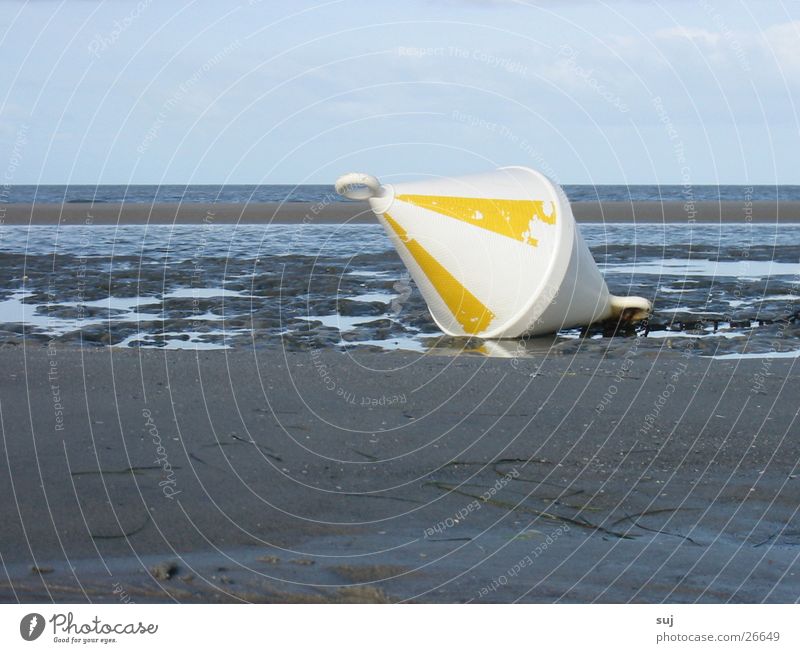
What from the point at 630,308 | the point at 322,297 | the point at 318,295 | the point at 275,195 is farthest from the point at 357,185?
the point at 275,195

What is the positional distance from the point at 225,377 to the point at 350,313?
364cm

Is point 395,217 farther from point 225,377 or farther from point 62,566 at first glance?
point 62,566

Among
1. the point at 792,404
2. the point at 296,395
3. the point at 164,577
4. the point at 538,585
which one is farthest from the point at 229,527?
the point at 792,404

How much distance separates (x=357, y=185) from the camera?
6824 millimetres

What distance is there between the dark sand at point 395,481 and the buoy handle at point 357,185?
1.24m

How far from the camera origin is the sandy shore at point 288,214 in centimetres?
2605

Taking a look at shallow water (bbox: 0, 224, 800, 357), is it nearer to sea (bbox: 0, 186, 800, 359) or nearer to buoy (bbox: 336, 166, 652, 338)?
sea (bbox: 0, 186, 800, 359)

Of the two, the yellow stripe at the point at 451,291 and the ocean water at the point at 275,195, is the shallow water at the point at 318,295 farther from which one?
the ocean water at the point at 275,195

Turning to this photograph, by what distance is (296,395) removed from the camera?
5.39m

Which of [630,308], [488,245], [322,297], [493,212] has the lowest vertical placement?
[322,297]

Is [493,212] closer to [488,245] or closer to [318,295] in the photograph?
[488,245]

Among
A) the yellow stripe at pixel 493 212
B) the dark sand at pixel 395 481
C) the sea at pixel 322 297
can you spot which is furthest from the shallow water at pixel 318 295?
the dark sand at pixel 395 481

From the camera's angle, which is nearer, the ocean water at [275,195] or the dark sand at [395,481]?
the dark sand at [395,481]

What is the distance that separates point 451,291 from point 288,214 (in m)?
20.7
